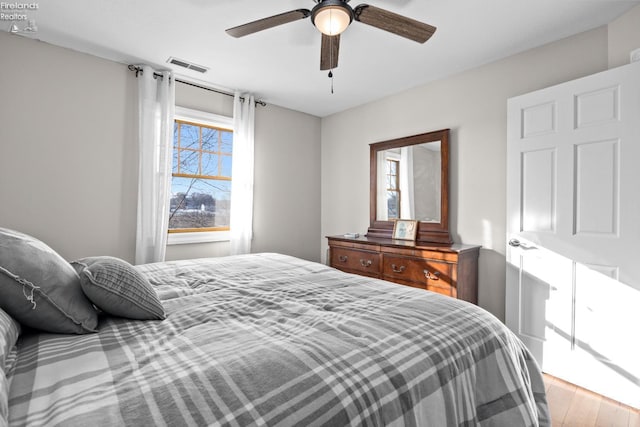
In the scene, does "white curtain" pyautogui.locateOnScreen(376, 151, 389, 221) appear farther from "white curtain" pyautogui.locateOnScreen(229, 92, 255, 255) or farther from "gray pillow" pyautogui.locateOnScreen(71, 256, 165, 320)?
"gray pillow" pyautogui.locateOnScreen(71, 256, 165, 320)

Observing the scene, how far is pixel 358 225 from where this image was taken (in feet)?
13.4

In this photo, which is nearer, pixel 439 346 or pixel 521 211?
pixel 439 346

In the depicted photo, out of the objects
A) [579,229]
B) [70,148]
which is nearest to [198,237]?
[70,148]

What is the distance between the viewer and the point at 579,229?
2217mm

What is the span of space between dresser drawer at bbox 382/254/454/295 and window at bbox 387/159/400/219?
0.69 meters

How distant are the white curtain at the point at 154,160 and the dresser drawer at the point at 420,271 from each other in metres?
2.25

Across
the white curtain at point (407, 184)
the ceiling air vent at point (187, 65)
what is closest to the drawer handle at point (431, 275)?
the white curtain at point (407, 184)

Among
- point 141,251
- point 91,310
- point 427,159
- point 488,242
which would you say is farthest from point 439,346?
point 141,251

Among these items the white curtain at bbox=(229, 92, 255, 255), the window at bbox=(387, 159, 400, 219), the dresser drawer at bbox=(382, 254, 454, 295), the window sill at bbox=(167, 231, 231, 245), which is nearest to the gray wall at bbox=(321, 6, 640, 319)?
the window at bbox=(387, 159, 400, 219)

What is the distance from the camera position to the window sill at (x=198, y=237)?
3.29m

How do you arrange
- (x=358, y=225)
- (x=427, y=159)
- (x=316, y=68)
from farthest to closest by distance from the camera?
(x=358, y=225) → (x=427, y=159) → (x=316, y=68)

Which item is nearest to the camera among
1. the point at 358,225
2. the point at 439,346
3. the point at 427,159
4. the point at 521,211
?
the point at 439,346

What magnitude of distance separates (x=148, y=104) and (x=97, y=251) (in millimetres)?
1458

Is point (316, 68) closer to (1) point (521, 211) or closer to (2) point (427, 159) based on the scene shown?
(2) point (427, 159)
